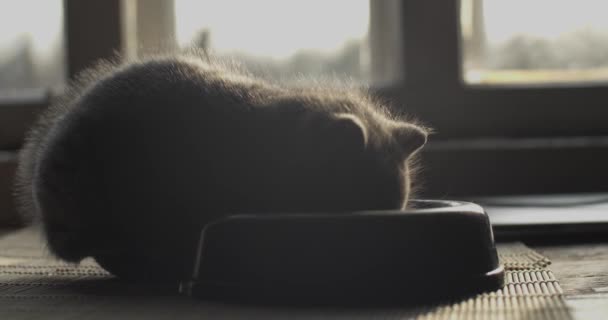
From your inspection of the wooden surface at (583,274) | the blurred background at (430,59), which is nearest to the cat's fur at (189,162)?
the wooden surface at (583,274)

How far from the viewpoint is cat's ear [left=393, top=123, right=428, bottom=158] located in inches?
37.5

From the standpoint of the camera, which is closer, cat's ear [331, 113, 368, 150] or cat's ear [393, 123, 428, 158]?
cat's ear [331, 113, 368, 150]

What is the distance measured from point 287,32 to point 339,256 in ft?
4.17

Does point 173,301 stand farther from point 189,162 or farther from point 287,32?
point 287,32

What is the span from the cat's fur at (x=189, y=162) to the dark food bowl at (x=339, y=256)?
49mm

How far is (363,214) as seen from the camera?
2.63 ft

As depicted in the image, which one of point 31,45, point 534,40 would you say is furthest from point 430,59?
point 31,45

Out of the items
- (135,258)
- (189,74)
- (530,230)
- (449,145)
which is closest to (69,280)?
(135,258)

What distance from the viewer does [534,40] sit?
6.54ft

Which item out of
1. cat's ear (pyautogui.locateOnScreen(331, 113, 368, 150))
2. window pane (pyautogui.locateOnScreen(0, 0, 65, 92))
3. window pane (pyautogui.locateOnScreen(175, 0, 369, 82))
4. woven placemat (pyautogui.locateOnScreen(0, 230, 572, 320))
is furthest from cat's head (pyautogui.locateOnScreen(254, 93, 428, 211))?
window pane (pyautogui.locateOnScreen(0, 0, 65, 92))

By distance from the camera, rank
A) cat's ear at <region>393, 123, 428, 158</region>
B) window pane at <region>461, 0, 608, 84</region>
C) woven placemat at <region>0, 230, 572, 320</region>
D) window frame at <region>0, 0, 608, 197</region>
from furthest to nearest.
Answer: window pane at <region>461, 0, 608, 84</region> < window frame at <region>0, 0, 608, 197</region> < cat's ear at <region>393, 123, 428, 158</region> < woven placemat at <region>0, 230, 572, 320</region>

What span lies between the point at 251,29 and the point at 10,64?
581 millimetres

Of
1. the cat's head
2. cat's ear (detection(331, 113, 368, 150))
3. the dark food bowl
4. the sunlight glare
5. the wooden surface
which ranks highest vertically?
the sunlight glare

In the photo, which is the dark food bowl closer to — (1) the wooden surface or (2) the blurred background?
(1) the wooden surface
